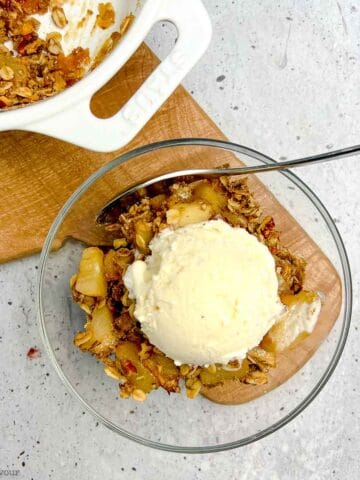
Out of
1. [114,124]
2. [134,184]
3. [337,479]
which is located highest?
[114,124]

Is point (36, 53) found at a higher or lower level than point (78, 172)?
higher

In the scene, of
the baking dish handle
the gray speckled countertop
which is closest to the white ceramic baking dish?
the baking dish handle

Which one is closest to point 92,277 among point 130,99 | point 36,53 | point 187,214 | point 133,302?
point 133,302

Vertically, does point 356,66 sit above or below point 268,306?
above

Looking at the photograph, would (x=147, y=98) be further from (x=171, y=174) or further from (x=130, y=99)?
(x=171, y=174)

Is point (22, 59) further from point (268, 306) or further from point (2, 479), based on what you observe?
point (2, 479)

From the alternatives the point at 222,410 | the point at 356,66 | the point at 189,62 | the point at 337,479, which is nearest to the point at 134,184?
the point at 189,62

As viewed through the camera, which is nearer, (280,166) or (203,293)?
(203,293)

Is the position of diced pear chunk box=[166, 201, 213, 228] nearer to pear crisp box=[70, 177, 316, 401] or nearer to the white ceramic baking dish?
pear crisp box=[70, 177, 316, 401]
